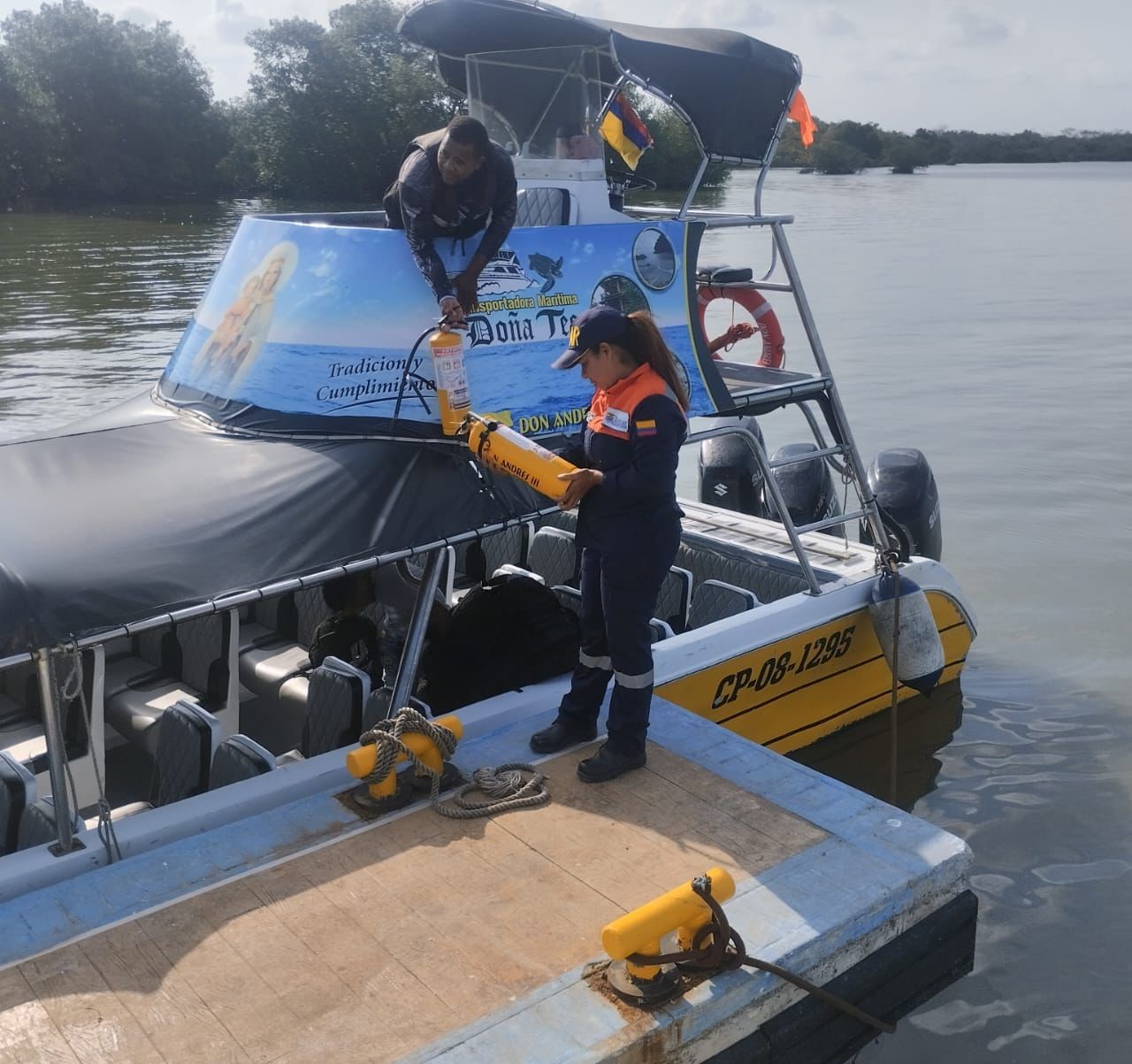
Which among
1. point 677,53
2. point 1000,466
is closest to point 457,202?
point 677,53

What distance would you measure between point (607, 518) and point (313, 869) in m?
1.49

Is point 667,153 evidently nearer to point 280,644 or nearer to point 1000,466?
point 1000,466

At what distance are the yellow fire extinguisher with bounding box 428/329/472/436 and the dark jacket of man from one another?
254 millimetres

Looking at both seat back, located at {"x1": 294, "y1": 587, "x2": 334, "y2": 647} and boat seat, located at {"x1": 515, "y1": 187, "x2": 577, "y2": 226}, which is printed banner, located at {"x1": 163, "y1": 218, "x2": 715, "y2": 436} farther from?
seat back, located at {"x1": 294, "y1": 587, "x2": 334, "y2": 647}

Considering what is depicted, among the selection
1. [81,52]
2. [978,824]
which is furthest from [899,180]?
[978,824]

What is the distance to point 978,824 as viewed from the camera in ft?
22.0

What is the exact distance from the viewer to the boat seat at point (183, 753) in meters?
4.66

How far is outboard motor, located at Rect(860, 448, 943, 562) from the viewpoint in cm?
810

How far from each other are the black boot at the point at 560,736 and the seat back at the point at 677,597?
1826 mm

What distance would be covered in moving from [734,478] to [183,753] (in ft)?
16.6

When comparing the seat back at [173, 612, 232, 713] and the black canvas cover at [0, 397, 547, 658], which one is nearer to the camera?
the black canvas cover at [0, 397, 547, 658]

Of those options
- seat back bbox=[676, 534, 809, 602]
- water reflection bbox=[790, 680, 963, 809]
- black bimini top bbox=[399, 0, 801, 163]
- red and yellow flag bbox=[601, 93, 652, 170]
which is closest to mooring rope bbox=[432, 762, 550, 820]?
water reflection bbox=[790, 680, 963, 809]

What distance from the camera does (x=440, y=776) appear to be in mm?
4285

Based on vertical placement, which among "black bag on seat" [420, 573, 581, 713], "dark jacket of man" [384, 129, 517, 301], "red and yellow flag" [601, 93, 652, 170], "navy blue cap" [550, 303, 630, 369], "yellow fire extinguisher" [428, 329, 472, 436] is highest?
"red and yellow flag" [601, 93, 652, 170]
